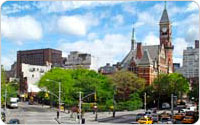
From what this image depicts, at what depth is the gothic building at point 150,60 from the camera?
6669cm

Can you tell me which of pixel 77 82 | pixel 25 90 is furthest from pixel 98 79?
pixel 25 90

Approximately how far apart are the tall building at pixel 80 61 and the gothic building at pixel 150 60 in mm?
22533

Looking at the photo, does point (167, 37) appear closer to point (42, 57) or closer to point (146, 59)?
point (146, 59)

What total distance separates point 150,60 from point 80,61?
34287 millimetres

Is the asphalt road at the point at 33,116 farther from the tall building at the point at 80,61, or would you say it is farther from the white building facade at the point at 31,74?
the tall building at the point at 80,61

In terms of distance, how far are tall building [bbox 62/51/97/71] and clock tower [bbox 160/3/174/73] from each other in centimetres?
2156

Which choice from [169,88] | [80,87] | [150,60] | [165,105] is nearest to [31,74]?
[150,60]

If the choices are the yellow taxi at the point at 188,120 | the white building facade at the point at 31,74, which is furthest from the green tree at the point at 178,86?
the white building facade at the point at 31,74

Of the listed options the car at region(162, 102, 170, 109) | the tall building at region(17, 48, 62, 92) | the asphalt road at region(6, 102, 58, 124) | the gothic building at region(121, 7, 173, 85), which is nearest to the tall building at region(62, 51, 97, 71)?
the tall building at region(17, 48, 62, 92)

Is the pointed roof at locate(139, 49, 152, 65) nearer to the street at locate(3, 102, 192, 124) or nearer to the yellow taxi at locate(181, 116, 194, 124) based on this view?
the street at locate(3, 102, 192, 124)

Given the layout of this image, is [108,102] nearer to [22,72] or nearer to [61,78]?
[61,78]

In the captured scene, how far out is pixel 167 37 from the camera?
83.4 metres

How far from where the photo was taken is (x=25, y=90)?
82.4 m

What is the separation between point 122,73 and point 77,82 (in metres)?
7.12
